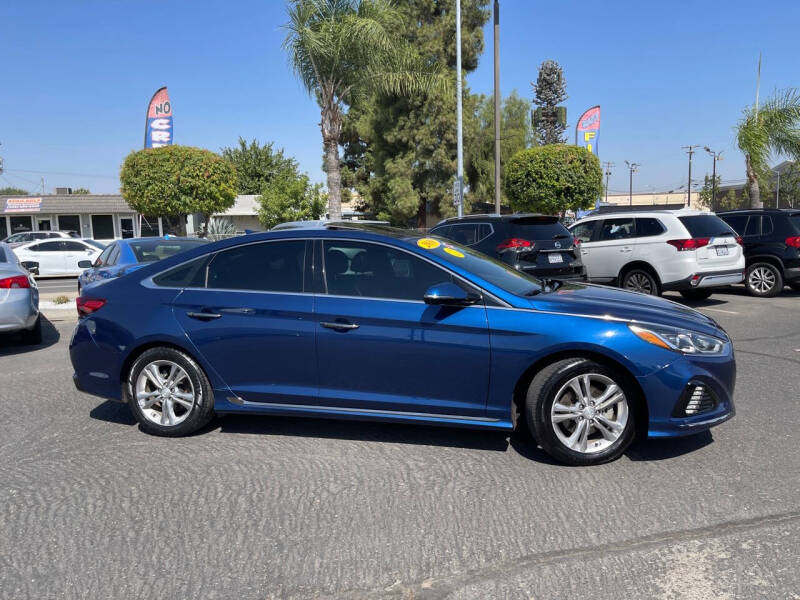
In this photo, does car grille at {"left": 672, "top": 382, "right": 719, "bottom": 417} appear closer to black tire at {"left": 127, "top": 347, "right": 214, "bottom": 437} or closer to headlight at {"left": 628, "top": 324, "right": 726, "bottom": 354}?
headlight at {"left": 628, "top": 324, "right": 726, "bottom": 354}

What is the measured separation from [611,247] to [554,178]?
9890 millimetres

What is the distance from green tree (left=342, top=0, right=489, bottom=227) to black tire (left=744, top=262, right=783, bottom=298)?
23159 millimetres

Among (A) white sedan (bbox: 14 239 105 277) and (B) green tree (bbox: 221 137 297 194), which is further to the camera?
(B) green tree (bbox: 221 137 297 194)

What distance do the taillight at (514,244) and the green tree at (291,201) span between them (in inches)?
1106

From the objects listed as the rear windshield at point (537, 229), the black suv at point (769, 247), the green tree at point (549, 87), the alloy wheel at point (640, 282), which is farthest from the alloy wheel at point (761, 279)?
the green tree at point (549, 87)

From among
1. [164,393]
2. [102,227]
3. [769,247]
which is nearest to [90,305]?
[164,393]

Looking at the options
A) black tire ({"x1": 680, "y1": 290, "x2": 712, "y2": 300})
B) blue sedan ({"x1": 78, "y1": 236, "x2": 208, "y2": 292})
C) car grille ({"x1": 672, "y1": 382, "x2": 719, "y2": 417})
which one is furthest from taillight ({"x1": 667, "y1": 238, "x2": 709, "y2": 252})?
blue sedan ({"x1": 78, "y1": 236, "x2": 208, "y2": 292})

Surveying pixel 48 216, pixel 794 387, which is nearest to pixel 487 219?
pixel 794 387

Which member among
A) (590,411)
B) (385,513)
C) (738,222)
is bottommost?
(385,513)

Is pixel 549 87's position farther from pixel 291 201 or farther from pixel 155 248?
pixel 155 248

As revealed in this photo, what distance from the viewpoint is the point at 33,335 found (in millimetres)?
8664

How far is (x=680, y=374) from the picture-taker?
3.95m

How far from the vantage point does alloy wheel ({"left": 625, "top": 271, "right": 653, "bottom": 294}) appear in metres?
11.0

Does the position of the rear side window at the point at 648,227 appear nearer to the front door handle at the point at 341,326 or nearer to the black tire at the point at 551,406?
the black tire at the point at 551,406
